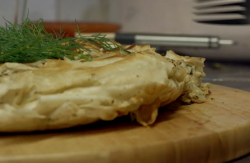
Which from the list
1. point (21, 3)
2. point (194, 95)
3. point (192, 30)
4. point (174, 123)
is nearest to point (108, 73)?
point (174, 123)

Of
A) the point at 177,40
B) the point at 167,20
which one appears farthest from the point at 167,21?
the point at 177,40

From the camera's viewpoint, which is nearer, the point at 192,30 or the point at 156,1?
the point at 192,30

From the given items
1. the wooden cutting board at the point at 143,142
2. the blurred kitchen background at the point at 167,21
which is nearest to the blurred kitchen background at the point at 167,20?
the blurred kitchen background at the point at 167,21

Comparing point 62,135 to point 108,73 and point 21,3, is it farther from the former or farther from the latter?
point 21,3

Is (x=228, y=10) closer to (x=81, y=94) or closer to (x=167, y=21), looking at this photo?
(x=167, y=21)

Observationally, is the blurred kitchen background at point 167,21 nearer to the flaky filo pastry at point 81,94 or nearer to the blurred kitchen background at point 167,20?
the blurred kitchen background at point 167,20

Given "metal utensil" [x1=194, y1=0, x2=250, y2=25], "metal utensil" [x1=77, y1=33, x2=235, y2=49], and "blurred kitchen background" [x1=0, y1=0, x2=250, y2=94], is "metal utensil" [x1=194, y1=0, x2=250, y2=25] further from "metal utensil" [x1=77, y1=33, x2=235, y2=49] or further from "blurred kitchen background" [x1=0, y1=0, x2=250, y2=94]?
"metal utensil" [x1=77, y1=33, x2=235, y2=49]
